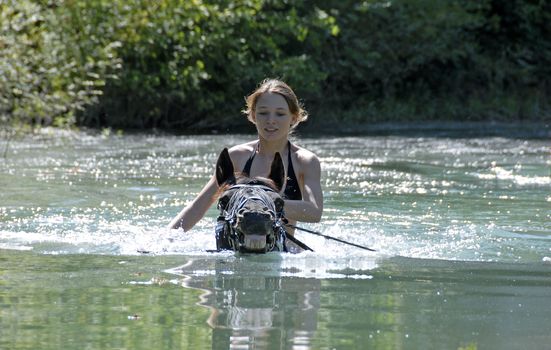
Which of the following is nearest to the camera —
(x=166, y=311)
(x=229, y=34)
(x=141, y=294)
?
(x=166, y=311)

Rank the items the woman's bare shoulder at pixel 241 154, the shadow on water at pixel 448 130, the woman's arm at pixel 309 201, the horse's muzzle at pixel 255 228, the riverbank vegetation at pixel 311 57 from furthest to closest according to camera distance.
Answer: the shadow on water at pixel 448 130, the riverbank vegetation at pixel 311 57, the woman's bare shoulder at pixel 241 154, the woman's arm at pixel 309 201, the horse's muzzle at pixel 255 228

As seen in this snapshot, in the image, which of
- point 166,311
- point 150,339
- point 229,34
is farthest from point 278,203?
point 229,34

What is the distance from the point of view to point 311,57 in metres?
27.2

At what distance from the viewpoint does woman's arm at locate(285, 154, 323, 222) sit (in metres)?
7.66

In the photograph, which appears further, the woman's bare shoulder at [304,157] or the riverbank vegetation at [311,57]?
the riverbank vegetation at [311,57]

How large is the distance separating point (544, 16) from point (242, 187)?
946 inches

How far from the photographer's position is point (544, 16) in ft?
A: 98.3

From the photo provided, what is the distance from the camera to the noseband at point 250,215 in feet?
22.2

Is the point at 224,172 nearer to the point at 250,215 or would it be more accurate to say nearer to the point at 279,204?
the point at 279,204

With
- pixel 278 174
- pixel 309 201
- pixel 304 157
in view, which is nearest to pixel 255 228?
pixel 278 174

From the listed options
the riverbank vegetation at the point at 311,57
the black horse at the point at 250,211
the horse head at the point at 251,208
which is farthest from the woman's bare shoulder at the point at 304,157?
the riverbank vegetation at the point at 311,57

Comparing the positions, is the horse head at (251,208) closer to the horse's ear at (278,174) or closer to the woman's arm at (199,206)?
the horse's ear at (278,174)

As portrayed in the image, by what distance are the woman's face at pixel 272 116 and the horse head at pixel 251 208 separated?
75 cm

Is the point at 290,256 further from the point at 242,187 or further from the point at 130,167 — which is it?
the point at 130,167
